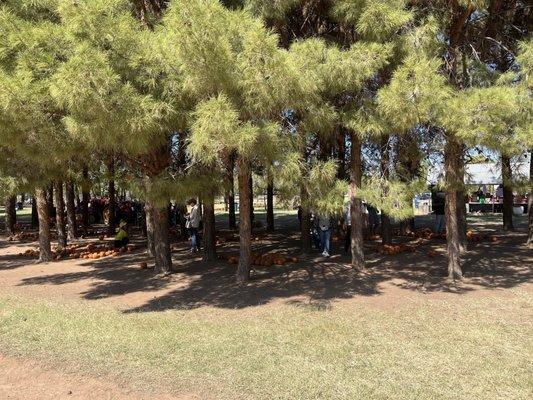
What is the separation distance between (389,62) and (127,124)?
→ 425 centimetres

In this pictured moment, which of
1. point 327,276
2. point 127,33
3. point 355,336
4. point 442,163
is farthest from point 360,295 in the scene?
point 127,33

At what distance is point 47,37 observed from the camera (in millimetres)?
6734

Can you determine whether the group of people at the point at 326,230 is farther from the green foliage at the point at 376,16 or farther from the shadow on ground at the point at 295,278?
the green foliage at the point at 376,16

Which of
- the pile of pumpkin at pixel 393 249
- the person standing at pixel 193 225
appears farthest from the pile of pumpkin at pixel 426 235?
the person standing at pixel 193 225

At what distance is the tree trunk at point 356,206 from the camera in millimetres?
9625

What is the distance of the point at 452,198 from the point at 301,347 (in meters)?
4.74

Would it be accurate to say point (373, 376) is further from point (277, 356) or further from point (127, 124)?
point (127, 124)

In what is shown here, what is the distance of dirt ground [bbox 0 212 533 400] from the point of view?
7.65 m

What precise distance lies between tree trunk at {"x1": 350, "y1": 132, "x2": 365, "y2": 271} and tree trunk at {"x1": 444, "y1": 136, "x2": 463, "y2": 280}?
5.37 feet

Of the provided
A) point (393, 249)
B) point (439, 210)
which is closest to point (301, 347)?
point (393, 249)

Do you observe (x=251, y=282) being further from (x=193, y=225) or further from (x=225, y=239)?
(x=225, y=239)

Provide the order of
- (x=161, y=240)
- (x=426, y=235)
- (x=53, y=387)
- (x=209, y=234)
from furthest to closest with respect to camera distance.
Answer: (x=426, y=235) → (x=209, y=234) → (x=161, y=240) → (x=53, y=387)

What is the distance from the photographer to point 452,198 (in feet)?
29.2

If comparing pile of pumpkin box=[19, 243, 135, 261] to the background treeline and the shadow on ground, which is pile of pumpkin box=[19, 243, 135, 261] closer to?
the shadow on ground
